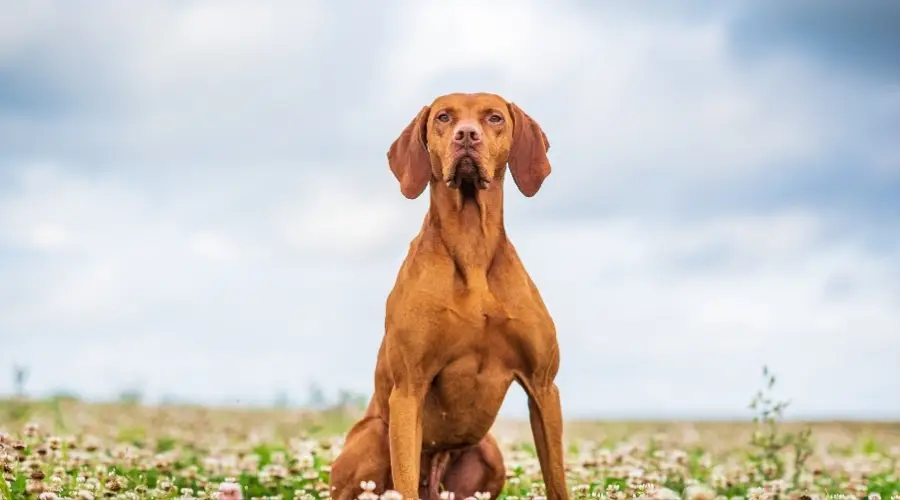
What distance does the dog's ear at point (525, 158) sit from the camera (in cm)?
600

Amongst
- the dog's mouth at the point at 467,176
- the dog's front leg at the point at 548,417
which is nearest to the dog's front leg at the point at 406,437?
the dog's front leg at the point at 548,417

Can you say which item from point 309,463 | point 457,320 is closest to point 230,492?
point 457,320

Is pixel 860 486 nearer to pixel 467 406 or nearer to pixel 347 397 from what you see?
pixel 467 406

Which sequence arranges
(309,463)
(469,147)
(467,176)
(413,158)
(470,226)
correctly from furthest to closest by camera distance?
1. (309,463)
2. (413,158)
3. (470,226)
4. (467,176)
5. (469,147)

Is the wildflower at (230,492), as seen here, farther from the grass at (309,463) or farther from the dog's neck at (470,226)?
the dog's neck at (470,226)

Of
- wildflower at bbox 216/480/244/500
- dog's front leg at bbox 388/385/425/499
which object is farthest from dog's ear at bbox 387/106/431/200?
wildflower at bbox 216/480/244/500

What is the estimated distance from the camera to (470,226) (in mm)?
5832

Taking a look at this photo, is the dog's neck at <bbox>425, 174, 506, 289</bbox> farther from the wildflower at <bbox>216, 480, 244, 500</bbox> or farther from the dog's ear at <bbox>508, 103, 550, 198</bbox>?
the wildflower at <bbox>216, 480, 244, 500</bbox>

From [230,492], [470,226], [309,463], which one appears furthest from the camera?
[309,463]

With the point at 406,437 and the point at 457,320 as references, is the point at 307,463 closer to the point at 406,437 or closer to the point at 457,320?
the point at 406,437

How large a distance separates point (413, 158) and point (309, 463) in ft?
10.3

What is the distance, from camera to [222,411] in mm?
17406

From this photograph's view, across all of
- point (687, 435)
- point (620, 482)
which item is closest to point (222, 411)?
point (687, 435)

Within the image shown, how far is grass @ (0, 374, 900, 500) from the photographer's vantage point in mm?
6469
